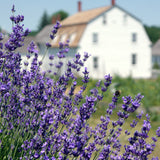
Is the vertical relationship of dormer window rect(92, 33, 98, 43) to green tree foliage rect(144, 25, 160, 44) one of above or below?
above

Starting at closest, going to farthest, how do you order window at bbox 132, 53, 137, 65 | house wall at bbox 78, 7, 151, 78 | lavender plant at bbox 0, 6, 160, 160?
1. lavender plant at bbox 0, 6, 160, 160
2. house wall at bbox 78, 7, 151, 78
3. window at bbox 132, 53, 137, 65

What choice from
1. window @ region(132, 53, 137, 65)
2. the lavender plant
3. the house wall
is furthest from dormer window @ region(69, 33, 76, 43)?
the lavender plant

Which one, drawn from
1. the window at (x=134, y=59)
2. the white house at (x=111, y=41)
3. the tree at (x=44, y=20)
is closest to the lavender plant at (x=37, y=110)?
the white house at (x=111, y=41)

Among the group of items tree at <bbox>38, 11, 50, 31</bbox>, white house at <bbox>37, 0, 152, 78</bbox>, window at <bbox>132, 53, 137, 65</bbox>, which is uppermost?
white house at <bbox>37, 0, 152, 78</bbox>

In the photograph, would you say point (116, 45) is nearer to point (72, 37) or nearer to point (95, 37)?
point (95, 37)

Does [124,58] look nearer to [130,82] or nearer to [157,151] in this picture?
[130,82]

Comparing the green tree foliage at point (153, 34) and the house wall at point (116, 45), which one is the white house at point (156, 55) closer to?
the house wall at point (116, 45)

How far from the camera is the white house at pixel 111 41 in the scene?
29375 millimetres

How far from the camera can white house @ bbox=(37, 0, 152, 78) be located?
1156 inches

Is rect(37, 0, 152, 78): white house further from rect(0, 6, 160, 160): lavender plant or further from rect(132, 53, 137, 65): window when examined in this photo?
rect(0, 6, 160, 160): lavender plant

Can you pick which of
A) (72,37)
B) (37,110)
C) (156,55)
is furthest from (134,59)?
(37,110)

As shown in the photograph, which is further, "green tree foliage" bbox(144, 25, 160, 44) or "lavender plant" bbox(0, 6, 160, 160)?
"green tree foliage" bbox(144, 25, 160, 44)

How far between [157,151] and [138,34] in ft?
88.8

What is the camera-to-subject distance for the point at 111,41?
30.5 meters
